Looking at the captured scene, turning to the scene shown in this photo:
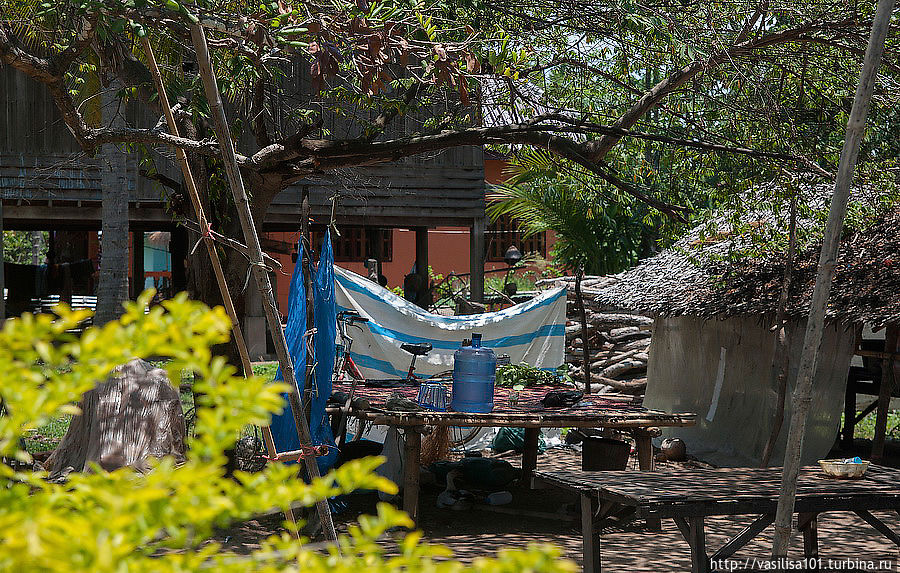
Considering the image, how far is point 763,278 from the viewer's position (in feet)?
30.8

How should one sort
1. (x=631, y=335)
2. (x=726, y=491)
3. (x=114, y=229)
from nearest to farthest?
(x=726, y=491) < (x=114, y=229) < (x=631, y=335)

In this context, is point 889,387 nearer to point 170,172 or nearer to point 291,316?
point 291,316

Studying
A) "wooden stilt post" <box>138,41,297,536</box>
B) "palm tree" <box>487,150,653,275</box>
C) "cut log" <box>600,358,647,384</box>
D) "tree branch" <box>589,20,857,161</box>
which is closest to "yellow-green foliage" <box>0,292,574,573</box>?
"wooden stilt post" <box>138,41,297,536</box>

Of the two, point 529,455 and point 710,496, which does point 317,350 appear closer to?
point 529,455

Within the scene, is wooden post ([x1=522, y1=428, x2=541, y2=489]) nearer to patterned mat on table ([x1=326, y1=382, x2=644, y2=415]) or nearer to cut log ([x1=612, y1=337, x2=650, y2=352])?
patterned mat on table ([x1=326, y1=382, x2=644, y2=415])

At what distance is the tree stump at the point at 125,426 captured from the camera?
7023 millimetres

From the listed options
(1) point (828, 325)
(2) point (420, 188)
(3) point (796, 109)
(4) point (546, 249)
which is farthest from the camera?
(4) point (546, 249)

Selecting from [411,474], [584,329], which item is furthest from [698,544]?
[584,329]

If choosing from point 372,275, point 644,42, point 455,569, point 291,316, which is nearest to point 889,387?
point 644,42

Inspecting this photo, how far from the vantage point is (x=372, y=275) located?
13547mm

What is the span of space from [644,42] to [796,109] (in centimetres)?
138

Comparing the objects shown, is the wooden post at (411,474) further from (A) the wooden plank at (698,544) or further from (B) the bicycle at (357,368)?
(A) the wooden plank at (698,544)

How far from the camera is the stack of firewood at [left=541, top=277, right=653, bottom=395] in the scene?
13312mm

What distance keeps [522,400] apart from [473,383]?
1339mm
